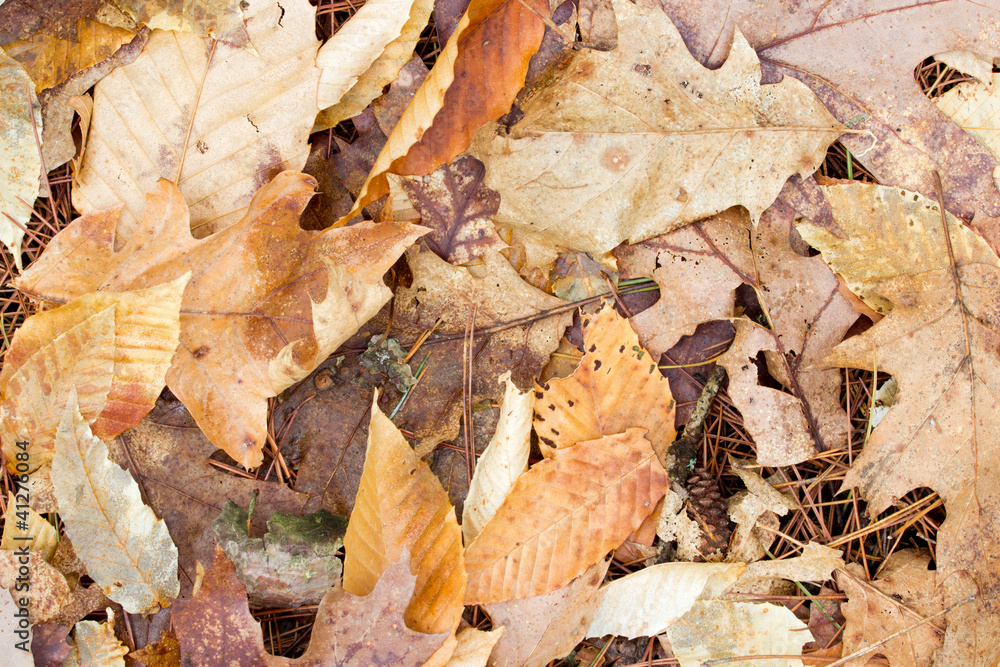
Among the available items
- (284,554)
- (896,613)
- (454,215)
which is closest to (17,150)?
(454,215)

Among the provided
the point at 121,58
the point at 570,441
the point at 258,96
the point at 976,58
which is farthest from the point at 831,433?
the point at 121,58

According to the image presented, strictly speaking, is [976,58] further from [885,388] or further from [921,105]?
[885,388]

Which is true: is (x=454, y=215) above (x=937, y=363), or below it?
above

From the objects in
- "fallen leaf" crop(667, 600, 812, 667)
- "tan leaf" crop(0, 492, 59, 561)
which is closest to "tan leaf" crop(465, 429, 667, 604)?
"fallen leaf" crop(667, 600, 812, 667)

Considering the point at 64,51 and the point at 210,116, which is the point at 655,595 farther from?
the point at 64,51

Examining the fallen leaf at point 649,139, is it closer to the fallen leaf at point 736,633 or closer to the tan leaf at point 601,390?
the tan leaf at point 601,390

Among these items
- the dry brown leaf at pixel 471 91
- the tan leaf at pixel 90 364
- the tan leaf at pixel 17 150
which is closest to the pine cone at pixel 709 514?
the dry brown leaf at pixel 471 91
